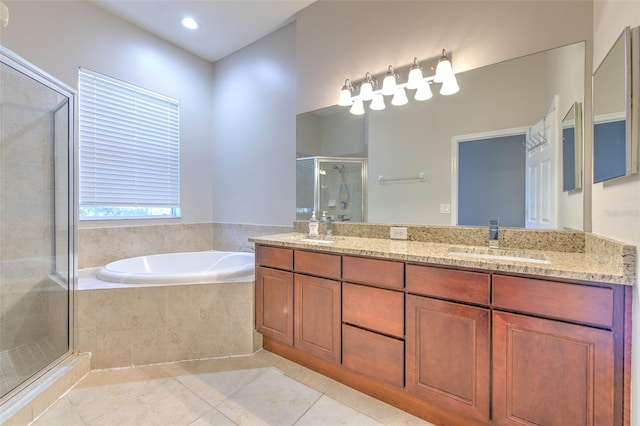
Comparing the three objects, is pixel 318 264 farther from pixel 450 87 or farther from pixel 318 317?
pixel 450 87

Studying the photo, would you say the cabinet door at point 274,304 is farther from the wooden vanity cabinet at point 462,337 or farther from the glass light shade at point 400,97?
the glass light shade at point 400,97

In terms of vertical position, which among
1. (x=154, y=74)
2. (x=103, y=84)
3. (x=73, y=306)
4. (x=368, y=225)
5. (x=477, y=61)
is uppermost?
(x=154, y=74)

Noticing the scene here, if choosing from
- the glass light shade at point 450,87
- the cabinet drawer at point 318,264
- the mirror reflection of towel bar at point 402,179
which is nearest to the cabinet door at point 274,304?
the cabinet drawer at point 318,264

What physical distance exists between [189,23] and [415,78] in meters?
2.21

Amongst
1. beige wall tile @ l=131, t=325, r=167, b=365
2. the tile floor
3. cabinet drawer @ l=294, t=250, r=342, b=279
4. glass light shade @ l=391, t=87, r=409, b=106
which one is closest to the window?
beige wall tile @ l=131, t=325, r=167, b=365

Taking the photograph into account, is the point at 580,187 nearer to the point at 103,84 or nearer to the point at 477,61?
the point at 477,61

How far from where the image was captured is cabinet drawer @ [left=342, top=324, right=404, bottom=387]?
1481mm

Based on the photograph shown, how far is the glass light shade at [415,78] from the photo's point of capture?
6.13 feet

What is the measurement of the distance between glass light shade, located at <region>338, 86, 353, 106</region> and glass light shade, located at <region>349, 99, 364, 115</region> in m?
0.04

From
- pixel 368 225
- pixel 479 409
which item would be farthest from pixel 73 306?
pixel 479 409

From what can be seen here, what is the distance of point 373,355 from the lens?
1.56 meters

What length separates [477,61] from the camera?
1732 mm

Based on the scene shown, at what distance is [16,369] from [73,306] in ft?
1.32

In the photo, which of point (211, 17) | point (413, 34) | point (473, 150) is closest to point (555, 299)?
point (473, 150)
